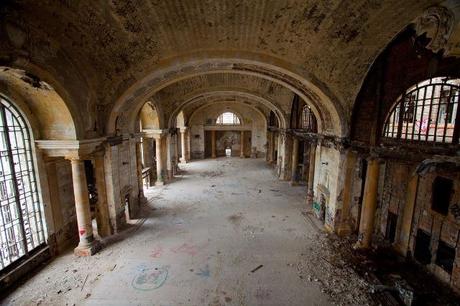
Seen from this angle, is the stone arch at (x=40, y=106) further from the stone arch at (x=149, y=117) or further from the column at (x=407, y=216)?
the column at (x=407, y=216)

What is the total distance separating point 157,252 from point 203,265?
1764 mm

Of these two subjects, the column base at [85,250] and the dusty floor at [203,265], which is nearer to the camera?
the dusty floor at [203,265]

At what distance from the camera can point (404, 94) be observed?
20.8 ft

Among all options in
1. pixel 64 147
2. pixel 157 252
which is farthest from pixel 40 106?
pixel 157 252

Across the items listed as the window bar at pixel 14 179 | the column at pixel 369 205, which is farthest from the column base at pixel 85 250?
the column at pixel 369 205

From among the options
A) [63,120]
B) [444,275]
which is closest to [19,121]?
[63,120]

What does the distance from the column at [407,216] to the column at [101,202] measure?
10.3 m

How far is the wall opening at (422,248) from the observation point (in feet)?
21.2

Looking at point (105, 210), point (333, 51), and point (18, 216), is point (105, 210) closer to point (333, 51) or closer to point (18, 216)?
point (18, 216)

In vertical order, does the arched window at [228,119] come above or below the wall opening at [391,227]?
above

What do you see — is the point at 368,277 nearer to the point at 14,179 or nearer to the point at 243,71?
the point at 243,71

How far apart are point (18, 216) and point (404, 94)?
11.4 metres

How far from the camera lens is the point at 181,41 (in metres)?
6.64

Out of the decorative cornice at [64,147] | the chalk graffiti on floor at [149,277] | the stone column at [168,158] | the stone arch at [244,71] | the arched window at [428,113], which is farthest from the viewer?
the stone column at [168,158]
